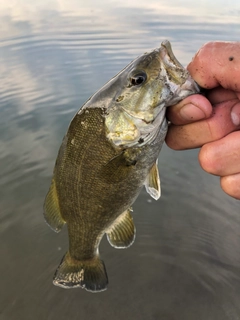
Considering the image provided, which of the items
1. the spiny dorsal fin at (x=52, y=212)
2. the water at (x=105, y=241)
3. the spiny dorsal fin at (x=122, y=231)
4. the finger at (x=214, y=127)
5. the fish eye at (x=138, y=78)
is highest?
the fish eye at (x=138, y=78)

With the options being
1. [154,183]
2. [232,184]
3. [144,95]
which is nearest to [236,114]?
[232,184]

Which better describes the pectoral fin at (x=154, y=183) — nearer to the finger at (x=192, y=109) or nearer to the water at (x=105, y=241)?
the finger at (x=192, y=109)

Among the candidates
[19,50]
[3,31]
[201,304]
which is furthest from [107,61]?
[201,304]

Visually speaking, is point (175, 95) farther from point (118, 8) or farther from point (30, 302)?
point (118, 8)

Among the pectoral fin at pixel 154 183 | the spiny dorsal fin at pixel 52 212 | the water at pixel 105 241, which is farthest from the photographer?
the water at pixel 105 241

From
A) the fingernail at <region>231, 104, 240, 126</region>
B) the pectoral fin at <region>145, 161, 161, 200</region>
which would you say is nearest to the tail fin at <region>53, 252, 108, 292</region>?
the pectoral fin at <region>145, 161, 161, 200</region>

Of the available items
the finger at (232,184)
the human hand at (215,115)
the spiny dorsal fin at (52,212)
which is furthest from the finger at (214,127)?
the spiny dorsal fin at (52,212)

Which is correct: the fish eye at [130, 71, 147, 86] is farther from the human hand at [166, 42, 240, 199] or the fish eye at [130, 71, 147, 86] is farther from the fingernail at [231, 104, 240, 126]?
the fingernail at [231, 104, 240, 126]

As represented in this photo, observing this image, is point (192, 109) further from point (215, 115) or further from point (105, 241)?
point (105, 241)
